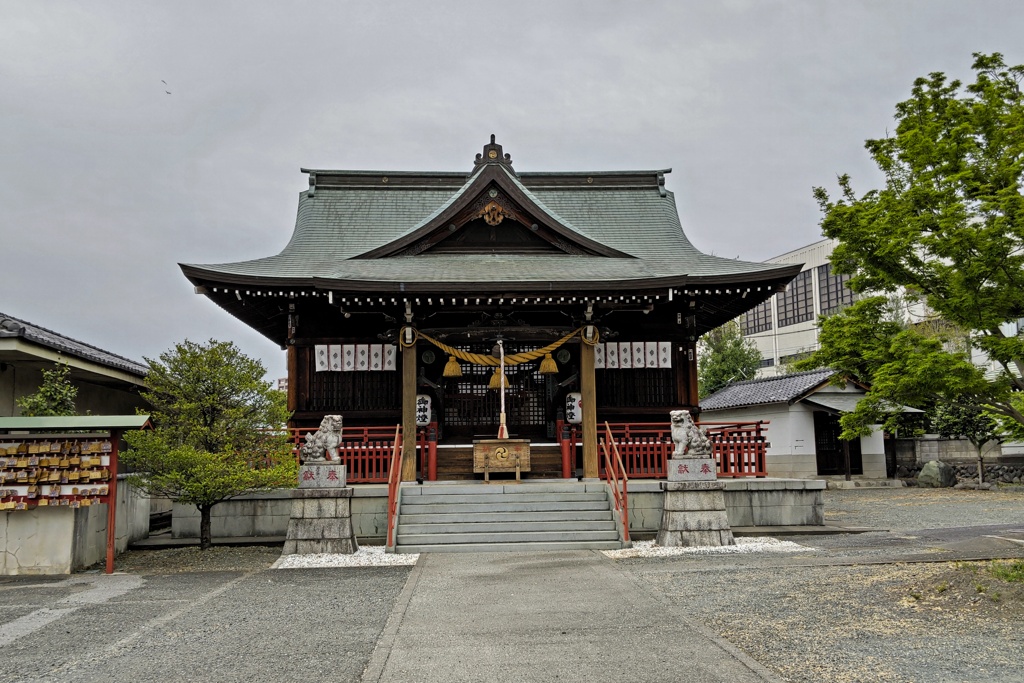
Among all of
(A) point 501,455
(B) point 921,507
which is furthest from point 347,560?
(B) point 921,507

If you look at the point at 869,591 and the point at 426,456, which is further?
the point at 426,456

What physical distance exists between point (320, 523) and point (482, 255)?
8.31 meters

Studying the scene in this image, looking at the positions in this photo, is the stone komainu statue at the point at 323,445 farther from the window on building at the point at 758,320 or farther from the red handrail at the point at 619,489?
the window on building at the point at 758,320

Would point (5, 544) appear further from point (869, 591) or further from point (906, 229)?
point (906, 229)

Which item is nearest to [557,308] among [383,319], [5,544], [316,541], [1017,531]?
[383,319]

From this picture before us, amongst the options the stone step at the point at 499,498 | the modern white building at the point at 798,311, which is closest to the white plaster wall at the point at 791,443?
the stone step at the point at 499,498

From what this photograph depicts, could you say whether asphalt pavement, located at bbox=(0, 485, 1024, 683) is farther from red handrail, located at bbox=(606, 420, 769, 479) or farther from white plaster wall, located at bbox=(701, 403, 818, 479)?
white plaster wall, located at bbox=(701, 403, 818, 479)

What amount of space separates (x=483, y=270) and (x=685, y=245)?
678 cm

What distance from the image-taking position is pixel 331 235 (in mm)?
20422

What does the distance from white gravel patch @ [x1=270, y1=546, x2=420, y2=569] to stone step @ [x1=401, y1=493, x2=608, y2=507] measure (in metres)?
1.56

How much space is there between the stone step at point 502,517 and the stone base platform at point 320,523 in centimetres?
111

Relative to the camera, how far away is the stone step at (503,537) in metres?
12.0

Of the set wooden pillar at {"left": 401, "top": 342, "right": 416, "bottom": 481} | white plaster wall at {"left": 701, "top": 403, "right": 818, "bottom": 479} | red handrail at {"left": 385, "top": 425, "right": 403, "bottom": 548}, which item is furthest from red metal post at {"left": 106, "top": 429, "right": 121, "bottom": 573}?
white plaster wall at {"left": 701, "top": 403, "right": 818, "bottom": 479}

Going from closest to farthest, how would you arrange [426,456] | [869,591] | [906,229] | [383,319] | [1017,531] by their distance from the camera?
[869,591] < [906,229] < [1017,531] < [426,456] < [383,319]
